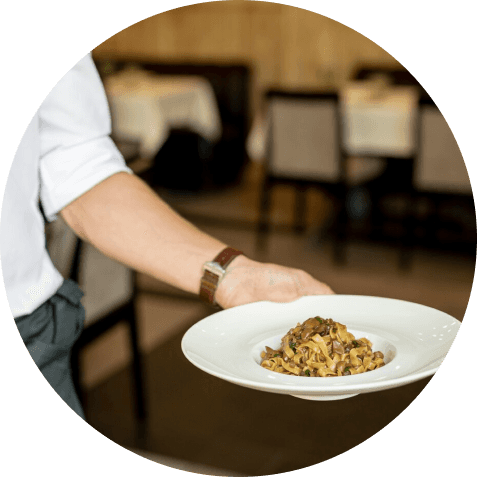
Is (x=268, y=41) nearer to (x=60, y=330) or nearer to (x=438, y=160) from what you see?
(x=438, y=160)

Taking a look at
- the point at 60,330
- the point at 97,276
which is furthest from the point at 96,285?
the point at 60,330

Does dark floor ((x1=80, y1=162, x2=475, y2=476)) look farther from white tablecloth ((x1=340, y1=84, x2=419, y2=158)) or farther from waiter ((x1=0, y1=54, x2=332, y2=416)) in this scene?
Result: white tablecloth ((x1=340, y1=84, x2=419, y2=158))

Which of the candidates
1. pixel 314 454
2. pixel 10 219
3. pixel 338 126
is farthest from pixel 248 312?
pixel 10 219

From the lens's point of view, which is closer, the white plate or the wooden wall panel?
the white plate

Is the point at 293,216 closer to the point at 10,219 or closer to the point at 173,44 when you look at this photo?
the point at 173,44

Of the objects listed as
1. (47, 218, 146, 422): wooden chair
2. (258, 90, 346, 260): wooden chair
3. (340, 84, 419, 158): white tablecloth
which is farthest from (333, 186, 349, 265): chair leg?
(47, 218, 146, 422): wooden chair

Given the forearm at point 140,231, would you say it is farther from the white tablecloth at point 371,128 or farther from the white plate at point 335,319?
the white tablecloth at point 371,128
